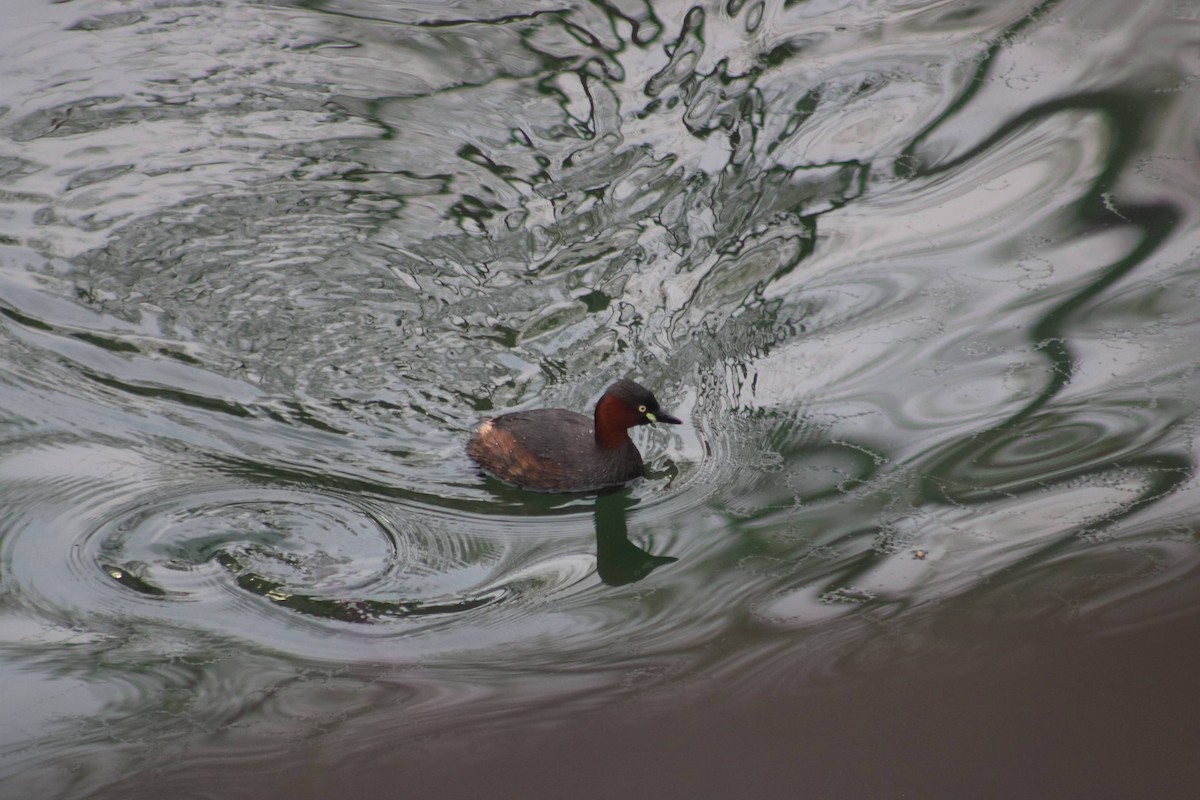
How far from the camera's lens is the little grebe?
5.85 m

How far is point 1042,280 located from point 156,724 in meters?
5.07

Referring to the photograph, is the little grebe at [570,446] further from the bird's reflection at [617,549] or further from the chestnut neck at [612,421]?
the bird's reflection at [617,549]

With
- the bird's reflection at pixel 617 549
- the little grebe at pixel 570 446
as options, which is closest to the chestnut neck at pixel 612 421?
the little grebe at pixel 570 446

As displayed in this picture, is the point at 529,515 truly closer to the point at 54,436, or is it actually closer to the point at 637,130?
the point at 54,436

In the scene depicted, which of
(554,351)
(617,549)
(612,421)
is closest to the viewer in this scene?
(617,549)

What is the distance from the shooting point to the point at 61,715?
425 cm

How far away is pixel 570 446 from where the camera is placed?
5938 millimetres

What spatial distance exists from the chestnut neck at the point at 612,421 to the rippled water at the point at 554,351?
0.27 metres

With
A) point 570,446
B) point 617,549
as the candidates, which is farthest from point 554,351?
point 617,549

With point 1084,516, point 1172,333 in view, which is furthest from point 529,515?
point 1172,333

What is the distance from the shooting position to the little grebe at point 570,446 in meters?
5.85

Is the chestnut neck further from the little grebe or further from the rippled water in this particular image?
the rippled water

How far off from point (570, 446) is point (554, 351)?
1031 mm

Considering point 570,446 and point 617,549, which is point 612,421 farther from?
point 617,549
